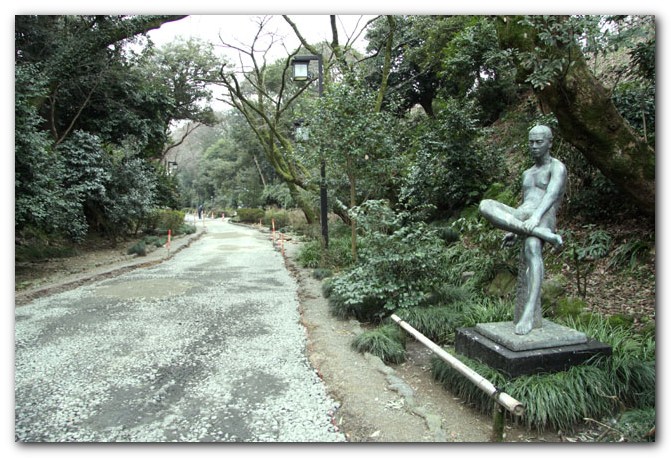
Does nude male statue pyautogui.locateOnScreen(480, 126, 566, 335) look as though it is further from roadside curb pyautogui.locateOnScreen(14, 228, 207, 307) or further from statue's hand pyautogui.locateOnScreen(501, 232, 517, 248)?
roadside curb pyautogui.locateOnScreen(14, 228, 207, 307)

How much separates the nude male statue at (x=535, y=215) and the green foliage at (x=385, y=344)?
46.1 inches

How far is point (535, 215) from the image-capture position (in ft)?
9.29

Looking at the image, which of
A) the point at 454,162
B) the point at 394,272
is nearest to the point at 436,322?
the point at 394,272

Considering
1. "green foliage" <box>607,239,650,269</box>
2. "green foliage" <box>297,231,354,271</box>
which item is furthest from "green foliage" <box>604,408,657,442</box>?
"green foliage" <box>297,231,354,271</box>

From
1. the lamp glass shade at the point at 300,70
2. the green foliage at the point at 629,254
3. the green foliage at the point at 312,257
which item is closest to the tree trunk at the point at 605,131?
the green foliage at the point at 629,254

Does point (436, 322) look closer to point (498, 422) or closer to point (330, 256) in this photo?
point (498, 422)

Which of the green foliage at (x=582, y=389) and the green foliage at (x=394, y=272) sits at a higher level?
the green foliage at (x=394, y=272)

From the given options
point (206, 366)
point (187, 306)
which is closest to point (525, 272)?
point (206, 366)

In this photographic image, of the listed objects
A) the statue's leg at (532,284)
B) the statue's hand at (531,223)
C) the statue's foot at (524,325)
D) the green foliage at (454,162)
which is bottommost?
the statue's foot at (524,325)

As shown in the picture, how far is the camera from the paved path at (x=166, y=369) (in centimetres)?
274

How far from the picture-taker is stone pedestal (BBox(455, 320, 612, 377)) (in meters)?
2.72

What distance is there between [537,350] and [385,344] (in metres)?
1.38

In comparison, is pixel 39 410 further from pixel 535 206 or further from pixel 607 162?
pixel 607 162

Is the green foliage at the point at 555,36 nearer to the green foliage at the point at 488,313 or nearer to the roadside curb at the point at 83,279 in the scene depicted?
the green foliage at the point at 488,313
